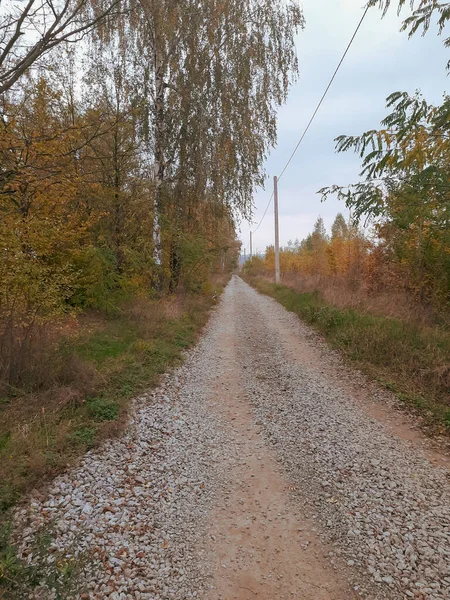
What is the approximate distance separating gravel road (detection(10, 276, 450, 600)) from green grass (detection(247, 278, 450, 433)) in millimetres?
868

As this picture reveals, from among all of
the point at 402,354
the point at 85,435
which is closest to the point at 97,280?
the point at 85,435

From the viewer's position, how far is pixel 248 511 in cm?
291

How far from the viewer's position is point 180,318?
10.3 metres

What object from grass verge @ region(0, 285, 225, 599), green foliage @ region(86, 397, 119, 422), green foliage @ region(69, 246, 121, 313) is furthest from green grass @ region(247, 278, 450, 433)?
green foliage @ region(69, 246, 121, 313)

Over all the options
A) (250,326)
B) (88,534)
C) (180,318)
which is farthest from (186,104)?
(88,534)

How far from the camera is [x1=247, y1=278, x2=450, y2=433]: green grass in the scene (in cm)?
482

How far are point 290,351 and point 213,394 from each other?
3.07m

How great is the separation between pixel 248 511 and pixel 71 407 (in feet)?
8.90

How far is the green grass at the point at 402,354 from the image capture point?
15.8 ft

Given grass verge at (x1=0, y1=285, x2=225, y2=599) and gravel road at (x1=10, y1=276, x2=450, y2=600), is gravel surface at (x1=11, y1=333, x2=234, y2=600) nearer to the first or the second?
gravel road at (x1=10, y1=276, x2=450, y2=600)

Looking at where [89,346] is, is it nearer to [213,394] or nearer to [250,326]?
[213,394]

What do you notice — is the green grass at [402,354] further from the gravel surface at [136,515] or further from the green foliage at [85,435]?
the green foliage at [85,435]

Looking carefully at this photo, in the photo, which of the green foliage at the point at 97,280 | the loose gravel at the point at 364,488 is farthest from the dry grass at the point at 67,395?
the loose gravel at the point at 364,488

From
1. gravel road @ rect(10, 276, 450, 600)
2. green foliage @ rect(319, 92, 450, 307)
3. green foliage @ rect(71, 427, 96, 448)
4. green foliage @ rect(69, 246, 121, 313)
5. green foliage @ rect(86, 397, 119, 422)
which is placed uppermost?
green foliage @ rect(319, 92, 450, 307)
